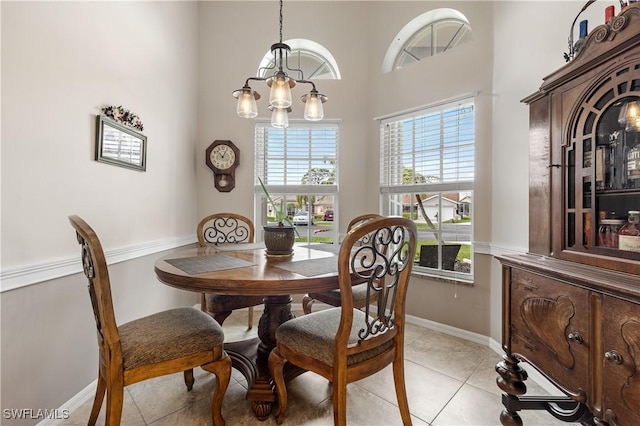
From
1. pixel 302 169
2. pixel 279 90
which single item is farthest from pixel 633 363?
pixel 302 169

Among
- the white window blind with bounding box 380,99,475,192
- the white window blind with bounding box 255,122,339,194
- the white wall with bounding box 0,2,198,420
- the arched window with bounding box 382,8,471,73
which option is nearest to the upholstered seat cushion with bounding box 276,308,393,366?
the white wall with bounding box 0,2,198,420

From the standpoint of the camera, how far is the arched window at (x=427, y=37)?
8.98ft

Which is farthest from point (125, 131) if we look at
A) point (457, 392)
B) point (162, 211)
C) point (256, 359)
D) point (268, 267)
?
point (457, 392)

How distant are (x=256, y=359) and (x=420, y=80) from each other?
2702 mm

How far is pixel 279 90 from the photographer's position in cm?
176

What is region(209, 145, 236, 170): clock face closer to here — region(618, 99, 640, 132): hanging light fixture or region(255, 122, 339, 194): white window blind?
region(255, 122, 339, 194): white window blind

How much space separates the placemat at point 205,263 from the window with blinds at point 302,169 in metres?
1.52

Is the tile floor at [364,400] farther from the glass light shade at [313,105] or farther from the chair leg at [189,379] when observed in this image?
the glass light shade at [313,105]

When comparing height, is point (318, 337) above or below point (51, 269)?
below

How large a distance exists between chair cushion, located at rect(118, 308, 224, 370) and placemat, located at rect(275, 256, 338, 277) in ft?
1.51

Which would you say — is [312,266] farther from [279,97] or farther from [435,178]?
[435,178]

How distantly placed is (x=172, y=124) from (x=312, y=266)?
2041mm

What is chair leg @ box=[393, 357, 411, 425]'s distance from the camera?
1.40 meters

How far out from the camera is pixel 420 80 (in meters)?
2.78
